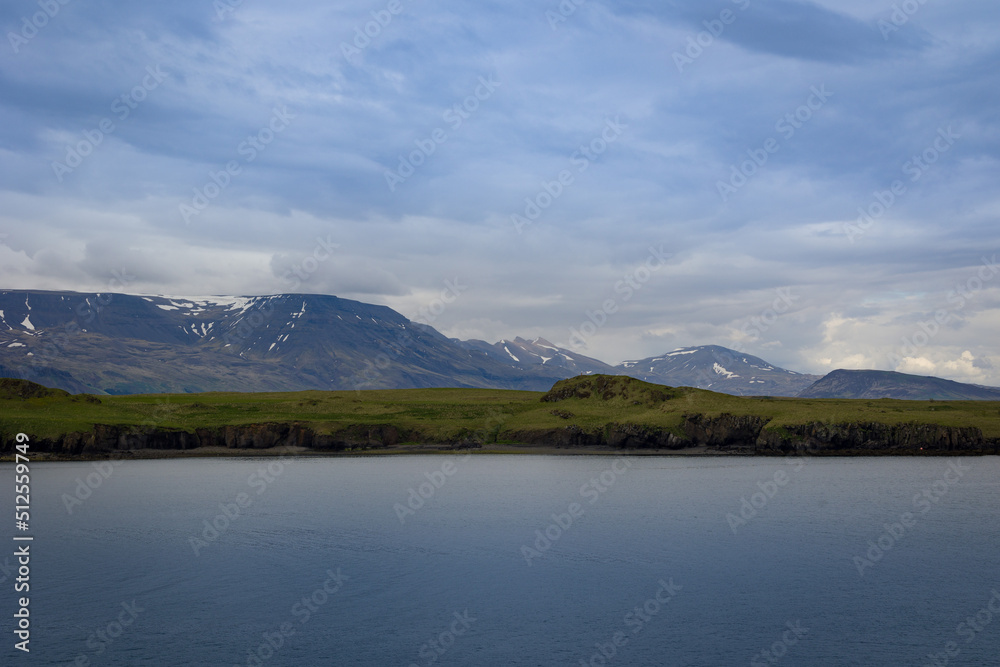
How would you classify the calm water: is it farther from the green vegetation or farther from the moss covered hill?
the green vegetation

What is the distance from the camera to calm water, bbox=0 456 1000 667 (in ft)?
131

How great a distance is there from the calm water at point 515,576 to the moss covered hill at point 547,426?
185 ft

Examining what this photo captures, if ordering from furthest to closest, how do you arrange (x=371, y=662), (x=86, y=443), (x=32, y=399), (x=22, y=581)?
1. (x=32, y=399)
2. (x=86, y=443)
3. (x=22, y=581)
4. (x=371, y=662)

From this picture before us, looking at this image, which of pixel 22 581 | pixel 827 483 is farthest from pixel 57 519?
pixel 827 483

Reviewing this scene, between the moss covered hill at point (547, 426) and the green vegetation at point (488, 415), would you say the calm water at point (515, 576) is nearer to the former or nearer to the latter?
the moss covered hill at point (547, 426)

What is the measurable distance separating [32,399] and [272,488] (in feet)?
334

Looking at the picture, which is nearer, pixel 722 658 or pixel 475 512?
pixel 722 658

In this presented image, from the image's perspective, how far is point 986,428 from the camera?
161 meters

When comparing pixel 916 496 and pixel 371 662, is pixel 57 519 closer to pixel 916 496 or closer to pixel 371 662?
pixel 371 662

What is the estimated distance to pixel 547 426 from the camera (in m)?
176

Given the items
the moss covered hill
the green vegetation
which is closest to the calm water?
the moss covered hill

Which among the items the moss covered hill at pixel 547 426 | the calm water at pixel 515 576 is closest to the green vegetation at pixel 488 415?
the moss covered hill at pixel 547 426

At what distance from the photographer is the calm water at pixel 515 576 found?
1572 inches

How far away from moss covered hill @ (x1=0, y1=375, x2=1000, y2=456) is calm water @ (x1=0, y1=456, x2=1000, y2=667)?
56.4m
